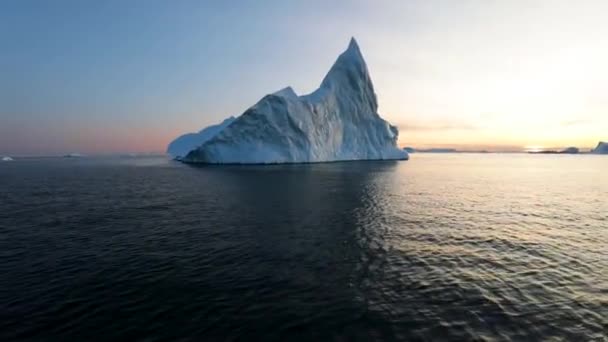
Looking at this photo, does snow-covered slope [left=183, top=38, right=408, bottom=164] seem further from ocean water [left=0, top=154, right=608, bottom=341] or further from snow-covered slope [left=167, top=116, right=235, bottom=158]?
ocean water [left=0, top=154, right=608, bottom=341]

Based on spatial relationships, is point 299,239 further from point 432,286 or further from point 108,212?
point 108,212

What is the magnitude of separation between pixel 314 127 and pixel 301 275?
72.0 meters

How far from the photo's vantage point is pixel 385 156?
109 m

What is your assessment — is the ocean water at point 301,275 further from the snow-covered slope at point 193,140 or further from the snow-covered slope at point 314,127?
the snow-covered slope at point 193,140

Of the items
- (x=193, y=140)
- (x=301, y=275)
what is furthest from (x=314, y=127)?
(x=193, y=140)

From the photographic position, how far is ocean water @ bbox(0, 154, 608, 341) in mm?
8680

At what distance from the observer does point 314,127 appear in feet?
270

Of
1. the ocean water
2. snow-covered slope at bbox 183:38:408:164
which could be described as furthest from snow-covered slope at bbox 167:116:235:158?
the ocean water

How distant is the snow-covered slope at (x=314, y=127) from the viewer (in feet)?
245

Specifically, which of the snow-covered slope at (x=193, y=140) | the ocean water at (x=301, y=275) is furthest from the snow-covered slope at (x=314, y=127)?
the ocean water at (x=301, y=275)

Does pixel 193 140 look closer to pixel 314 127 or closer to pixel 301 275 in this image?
pixel 314 127

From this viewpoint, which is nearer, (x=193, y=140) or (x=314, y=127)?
(x=314, y=127)

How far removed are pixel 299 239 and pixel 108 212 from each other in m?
16.5

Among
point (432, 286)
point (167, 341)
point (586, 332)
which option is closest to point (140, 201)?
point (167, 341)
